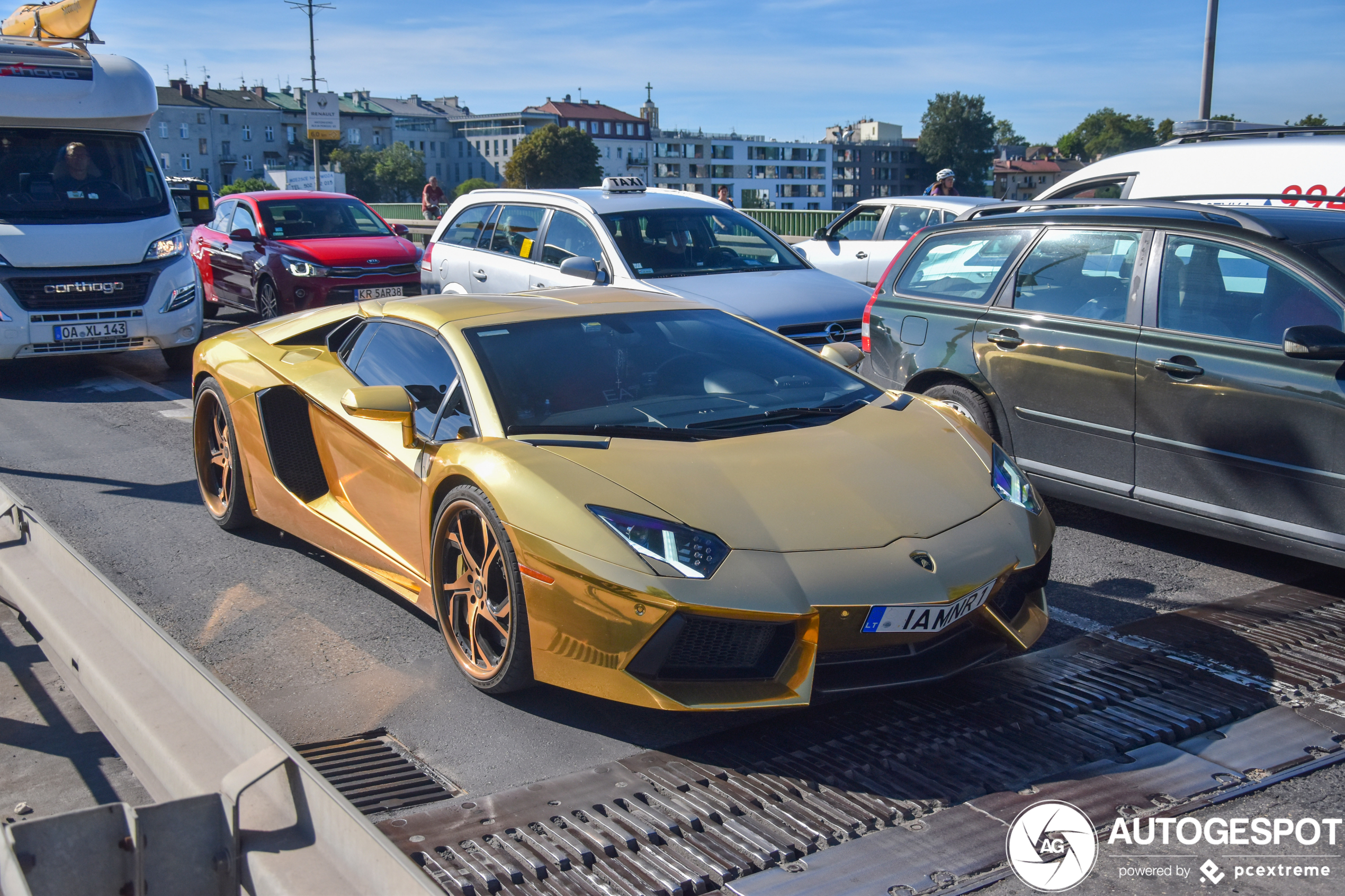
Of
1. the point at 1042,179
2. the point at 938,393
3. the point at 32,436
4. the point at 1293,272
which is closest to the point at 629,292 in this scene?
the point at 938,393

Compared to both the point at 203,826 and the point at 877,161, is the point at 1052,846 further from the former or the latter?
the point at 877,161

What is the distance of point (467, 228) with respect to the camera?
1104cm

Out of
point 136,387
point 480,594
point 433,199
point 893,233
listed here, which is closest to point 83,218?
point 136,387

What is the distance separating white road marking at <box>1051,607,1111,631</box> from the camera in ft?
15.2

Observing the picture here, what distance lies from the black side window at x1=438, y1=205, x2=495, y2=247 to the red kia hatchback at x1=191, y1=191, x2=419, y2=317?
2.53 metres

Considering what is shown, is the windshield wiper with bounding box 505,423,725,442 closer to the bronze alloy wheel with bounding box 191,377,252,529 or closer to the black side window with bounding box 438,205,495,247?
the bronze alloy wheel with bounding box 191,377,252,529

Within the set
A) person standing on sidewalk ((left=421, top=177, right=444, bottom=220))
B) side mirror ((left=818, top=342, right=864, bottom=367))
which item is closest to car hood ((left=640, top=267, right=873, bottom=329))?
side mirror ((left=818, top=342, right=864, bottom=367))

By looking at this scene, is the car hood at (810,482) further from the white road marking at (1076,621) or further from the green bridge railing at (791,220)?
the green bridge railing at (791,220)

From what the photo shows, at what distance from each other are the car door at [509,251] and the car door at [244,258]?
179 inches

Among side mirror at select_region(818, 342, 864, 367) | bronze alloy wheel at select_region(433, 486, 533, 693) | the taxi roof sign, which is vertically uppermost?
the taxi roof sign

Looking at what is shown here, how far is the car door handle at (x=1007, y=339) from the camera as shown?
6.10m

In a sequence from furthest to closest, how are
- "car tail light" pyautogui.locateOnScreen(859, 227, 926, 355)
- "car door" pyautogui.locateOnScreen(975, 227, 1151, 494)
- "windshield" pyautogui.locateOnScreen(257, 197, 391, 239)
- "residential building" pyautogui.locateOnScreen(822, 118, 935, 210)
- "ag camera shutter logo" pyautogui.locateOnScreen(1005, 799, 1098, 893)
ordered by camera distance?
"residential building" pyautogui.locateOnScreen(822, 118, 935, 210), "windshield" pyautogui.locateOnScreen(257, 197, 391, 239), "car tail light" pyautogui.locateOnScreen(859, 227, 926, 355), "car door" pyautogui.locateOnScreen(975, 227, 1151, 494), "ag camera shutter logo" pyautogui.locateOnScreen(1005, 799, 1098, 893)

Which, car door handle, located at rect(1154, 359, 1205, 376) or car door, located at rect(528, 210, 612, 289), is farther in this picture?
car door, located at rect(528, 210, 612, 289)

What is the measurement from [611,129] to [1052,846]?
198197mm
